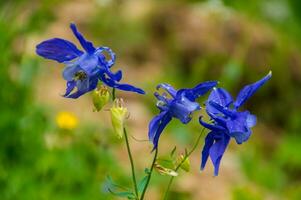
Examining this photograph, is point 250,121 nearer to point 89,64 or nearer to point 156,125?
point 156,125

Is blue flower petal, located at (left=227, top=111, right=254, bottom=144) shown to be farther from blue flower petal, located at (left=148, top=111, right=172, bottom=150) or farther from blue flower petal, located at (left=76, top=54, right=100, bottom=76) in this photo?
blue flower petal, located at (left=76, top=54, right=100, bottom=76)

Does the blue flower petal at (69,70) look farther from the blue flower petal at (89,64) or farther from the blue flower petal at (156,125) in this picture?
the blue flower petal at (156,125)

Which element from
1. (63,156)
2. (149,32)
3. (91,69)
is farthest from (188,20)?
(91,69)

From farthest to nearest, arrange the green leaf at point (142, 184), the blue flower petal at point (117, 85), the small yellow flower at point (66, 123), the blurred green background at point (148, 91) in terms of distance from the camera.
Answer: the small yellow flower at point (66, 123) < the blurred green background at point (148, 91) < the green leaf at point (142, 184) < the blue flower petal at point (117, 85)

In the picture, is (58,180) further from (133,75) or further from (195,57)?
(195,57)

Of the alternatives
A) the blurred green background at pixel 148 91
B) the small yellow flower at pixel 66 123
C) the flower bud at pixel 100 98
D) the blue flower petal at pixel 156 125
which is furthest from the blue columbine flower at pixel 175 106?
the small yellow flower at pixel 66 123

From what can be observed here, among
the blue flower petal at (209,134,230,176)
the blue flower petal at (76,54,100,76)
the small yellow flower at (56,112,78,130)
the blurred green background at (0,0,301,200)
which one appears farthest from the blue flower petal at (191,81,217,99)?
the small yellow flower at (56,112,78,130)
